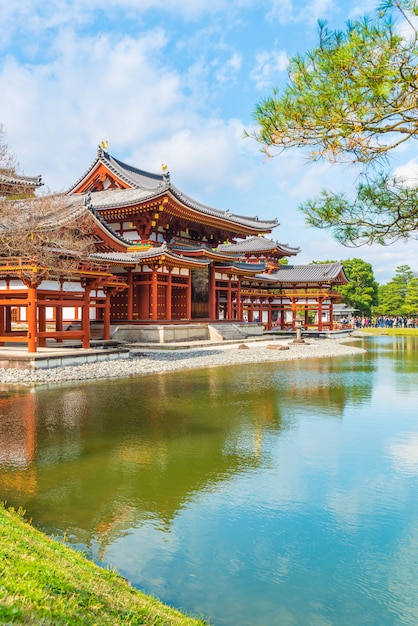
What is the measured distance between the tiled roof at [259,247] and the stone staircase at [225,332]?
14.6m

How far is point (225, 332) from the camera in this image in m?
29.3

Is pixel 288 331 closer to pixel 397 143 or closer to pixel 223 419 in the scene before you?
pixel 223 419

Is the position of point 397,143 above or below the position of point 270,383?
above

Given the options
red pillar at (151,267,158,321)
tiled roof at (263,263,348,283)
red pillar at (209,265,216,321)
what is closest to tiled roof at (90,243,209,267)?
red pillar at (151,267,158,321)

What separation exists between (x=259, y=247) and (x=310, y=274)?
20.7 feet

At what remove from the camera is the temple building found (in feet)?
59.0

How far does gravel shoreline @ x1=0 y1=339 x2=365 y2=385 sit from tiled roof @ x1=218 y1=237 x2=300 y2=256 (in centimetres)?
1490

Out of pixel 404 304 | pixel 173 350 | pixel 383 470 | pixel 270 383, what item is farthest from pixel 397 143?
pixel 404 304

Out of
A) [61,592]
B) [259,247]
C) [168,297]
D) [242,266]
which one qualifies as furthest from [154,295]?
[61,592]

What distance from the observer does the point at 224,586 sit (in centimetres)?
440

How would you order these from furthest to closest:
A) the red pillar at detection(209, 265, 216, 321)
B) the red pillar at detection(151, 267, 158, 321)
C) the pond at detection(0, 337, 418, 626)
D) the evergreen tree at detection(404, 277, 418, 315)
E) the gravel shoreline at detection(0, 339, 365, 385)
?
1. the evergreen tree at detection(404, 277, 418, 315)
2. the red pillar at detection(209, 265, 216, 321)
3. the red pillar at detection(151, 267, 158, 321)
4. the gravel shoreline at detection(0, 339, 365, 385)
5. the pond at detection(0, 337, 418, 626)

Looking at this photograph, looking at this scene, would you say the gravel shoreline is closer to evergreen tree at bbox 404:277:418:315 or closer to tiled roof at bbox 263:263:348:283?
tiled roof at bbox 263:263:348:283

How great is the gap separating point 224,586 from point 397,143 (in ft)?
17.7

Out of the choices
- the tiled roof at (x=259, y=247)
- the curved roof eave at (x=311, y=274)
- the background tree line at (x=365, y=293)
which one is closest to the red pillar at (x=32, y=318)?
the curved roof eave at (x=311, y=274)
